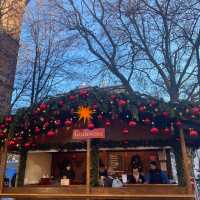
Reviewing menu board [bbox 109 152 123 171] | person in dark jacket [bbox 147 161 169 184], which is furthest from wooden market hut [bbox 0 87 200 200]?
menu board [bbox 109 152 123 171]

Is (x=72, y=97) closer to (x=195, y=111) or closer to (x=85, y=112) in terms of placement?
(x=85, y=112)

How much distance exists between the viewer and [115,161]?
A: 10391 millimetres

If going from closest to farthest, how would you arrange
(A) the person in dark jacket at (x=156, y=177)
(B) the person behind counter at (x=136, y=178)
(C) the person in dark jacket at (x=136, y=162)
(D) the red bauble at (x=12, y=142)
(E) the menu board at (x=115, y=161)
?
(D) the red bauble at (x=12, y=142), (A) the person in dark jacket at (x=156, y=177), (B) the person behind counter at (x=136, y=178), (C) the person in dark jacket at (x=136, y=162), (E) the menu board at (x=115, y=161)

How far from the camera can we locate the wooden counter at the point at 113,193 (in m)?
6.51

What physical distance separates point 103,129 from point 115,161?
3629 mm

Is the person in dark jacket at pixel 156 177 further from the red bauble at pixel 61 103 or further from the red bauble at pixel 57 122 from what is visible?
the red bauble at pixel 61 103

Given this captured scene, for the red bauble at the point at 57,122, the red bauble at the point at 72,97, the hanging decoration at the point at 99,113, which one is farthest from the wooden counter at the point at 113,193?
the red bauble at the point at 72,97

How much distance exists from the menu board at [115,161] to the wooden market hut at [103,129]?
7.16ft

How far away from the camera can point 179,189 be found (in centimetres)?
670

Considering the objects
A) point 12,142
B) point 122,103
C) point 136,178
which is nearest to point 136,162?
point 136,178

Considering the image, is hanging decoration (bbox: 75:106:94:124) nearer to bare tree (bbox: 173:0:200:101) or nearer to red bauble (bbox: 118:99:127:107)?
red bauble (bbox: 118:99:127:107)

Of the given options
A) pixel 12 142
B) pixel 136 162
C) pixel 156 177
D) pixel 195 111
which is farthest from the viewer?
pixel 136 162

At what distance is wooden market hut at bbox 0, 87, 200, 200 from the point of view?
22.0 feet

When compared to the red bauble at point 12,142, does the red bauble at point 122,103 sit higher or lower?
higher
